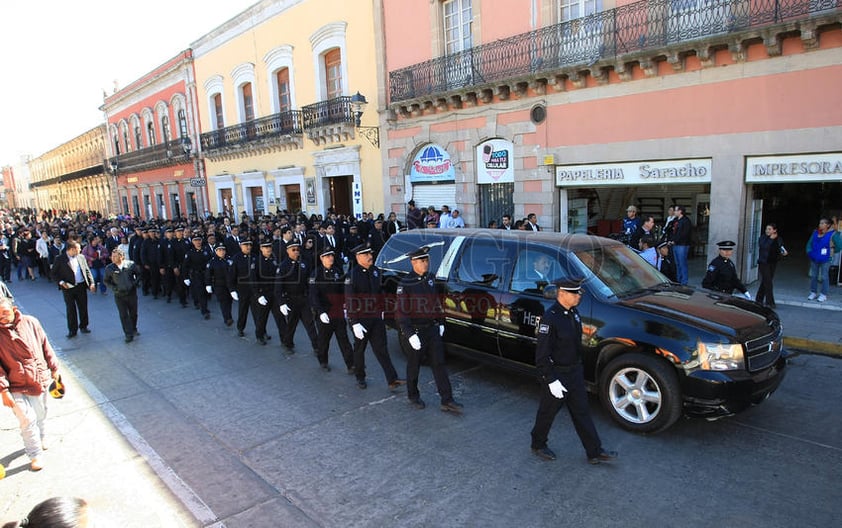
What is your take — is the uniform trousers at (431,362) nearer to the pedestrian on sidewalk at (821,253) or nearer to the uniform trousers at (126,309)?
the uniform trousers at (126,309)

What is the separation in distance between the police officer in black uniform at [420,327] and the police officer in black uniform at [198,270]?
21.8 feet

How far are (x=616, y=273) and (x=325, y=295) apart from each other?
12.1 ft

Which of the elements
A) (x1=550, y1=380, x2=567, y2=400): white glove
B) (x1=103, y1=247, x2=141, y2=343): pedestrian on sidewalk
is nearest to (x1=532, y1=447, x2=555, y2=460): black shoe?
(x1=550, y1=380, x2=567, y2=400): white glove

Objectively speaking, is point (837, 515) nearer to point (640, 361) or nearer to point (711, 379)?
point (711, 379)

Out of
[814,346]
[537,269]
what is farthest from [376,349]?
[814,346]

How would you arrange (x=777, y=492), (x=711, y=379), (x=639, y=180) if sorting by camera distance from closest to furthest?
(x=777, y=492) → (x=711, y=379) → (x=639, y=180)

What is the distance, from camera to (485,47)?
1399 centimetres

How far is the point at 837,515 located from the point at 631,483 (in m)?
1.35

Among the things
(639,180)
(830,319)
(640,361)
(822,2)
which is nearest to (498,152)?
(639,180)

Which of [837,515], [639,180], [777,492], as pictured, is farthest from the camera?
[639,180]

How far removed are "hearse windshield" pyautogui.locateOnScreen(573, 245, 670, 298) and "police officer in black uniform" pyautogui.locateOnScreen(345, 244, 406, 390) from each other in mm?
2488

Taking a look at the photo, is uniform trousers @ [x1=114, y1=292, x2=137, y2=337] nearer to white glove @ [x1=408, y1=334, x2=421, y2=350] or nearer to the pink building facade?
white glove @ [x1=408, y1=334, x2=421, y2=350]

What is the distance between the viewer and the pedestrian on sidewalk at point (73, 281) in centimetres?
949

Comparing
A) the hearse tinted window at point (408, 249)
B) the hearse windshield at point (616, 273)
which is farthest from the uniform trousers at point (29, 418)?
the hearse windshield at point (616, 273)
